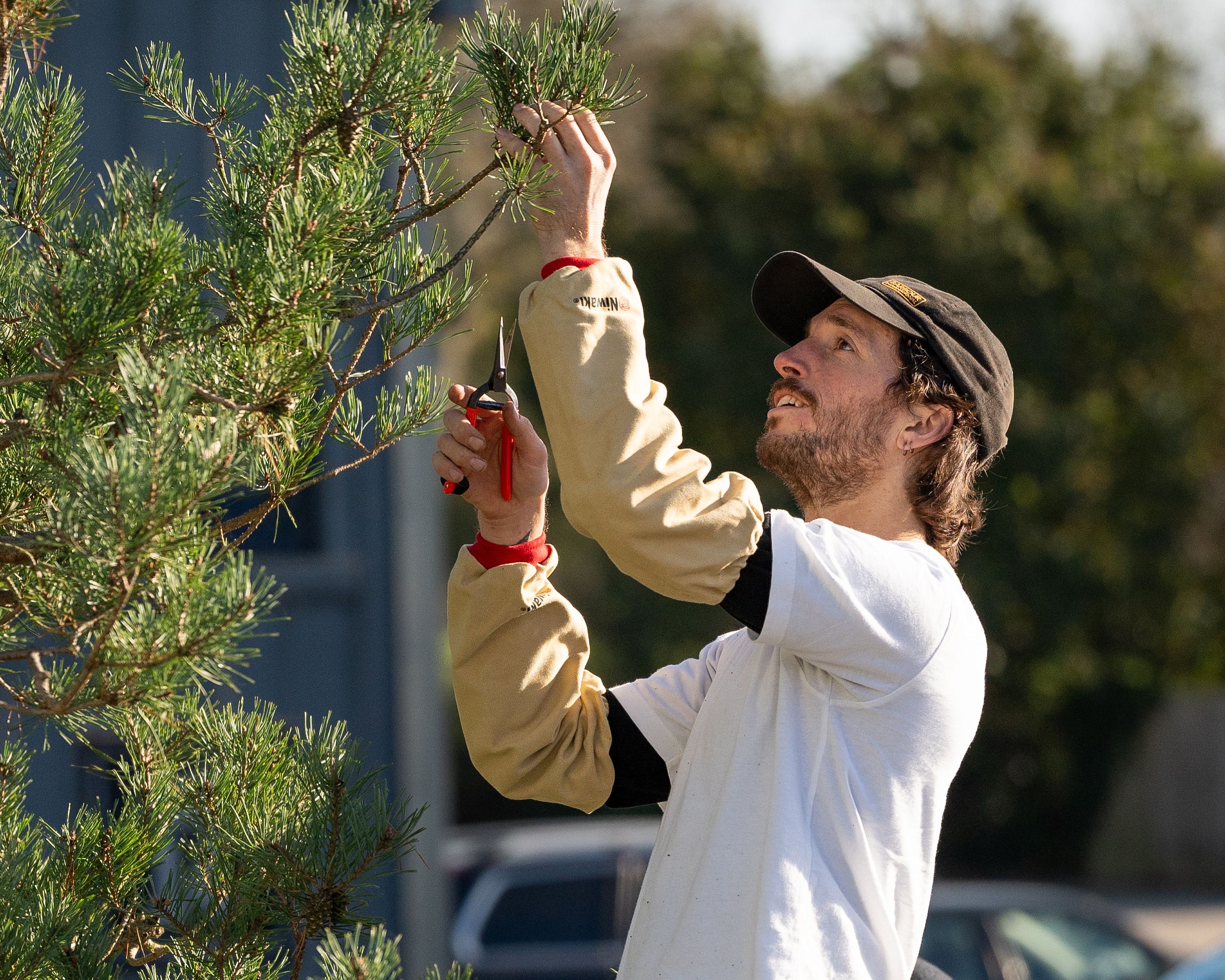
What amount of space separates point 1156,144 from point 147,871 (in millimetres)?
11641

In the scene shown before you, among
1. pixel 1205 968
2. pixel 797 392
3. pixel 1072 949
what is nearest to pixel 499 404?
pixel 797 392

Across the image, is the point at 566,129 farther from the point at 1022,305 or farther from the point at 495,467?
the point at 1022,305

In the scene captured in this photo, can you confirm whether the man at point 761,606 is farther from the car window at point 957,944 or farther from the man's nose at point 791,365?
the car window at point 957,944

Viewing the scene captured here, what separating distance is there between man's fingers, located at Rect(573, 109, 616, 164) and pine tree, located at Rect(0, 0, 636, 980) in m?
0.04

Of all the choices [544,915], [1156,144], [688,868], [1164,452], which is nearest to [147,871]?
[688,868]

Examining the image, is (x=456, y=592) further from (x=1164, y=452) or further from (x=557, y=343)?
(x=1164, y=452)

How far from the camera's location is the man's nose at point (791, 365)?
1809mm

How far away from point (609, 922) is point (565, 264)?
17.0 ft

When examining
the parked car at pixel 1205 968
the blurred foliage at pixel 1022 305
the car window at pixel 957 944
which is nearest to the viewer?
the parked car at pixel 1205 968

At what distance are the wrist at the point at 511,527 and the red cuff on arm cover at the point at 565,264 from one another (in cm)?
35

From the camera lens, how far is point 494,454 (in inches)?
66.5

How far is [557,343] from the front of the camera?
147cm

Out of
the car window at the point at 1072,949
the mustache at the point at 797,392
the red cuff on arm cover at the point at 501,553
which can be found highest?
the mustache at the point at 797,392

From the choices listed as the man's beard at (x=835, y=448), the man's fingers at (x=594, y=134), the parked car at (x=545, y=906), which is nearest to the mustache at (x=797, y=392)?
the man's beard at (x=835, y=448)
